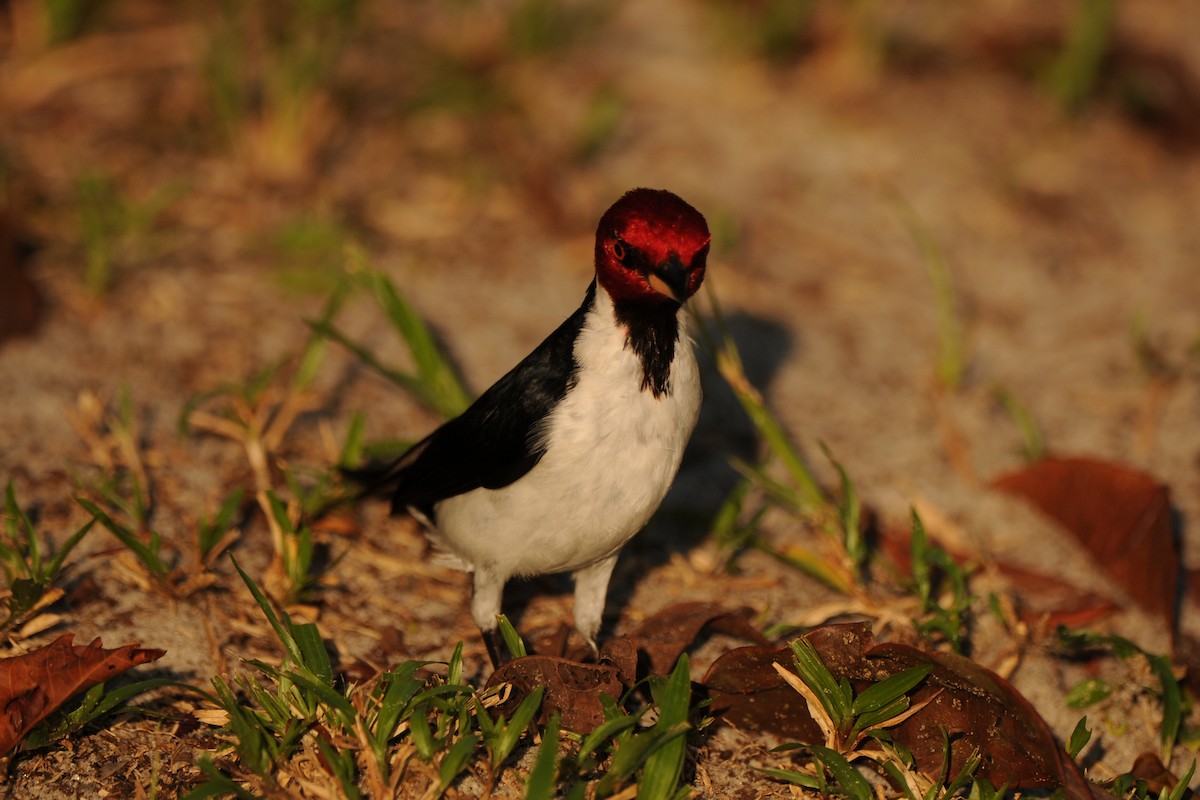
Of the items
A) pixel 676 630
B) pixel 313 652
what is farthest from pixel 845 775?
pixel 313 652

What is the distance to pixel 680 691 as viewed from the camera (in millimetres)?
2895

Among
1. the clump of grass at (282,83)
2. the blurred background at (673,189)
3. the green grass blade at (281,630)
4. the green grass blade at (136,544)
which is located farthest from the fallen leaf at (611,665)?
the clump of grass at (282,83)

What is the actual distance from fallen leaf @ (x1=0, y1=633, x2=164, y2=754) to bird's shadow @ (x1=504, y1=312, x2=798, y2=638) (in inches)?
51.2

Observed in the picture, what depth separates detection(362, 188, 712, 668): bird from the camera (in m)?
2.92

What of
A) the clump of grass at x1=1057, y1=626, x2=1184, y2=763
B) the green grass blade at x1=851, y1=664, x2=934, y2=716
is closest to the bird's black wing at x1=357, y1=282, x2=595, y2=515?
the green grass blade at x1=851, y1=664, x2=934, y2=716

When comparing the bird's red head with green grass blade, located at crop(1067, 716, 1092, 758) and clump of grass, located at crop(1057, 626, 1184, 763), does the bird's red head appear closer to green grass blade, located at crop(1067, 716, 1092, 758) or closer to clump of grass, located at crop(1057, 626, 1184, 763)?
green grass blade, located at crop(1067, 716, 1092, 758)

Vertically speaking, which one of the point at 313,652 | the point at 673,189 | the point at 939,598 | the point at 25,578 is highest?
the point at 673,189

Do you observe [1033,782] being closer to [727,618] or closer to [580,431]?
[727,618]

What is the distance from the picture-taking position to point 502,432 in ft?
10.3

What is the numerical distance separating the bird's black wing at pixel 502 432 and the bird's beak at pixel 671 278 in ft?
1.10

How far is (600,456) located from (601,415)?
106 millimetres

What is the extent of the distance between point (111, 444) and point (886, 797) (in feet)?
9.36

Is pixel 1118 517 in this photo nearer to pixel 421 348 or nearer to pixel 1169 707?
pixel 1169 707

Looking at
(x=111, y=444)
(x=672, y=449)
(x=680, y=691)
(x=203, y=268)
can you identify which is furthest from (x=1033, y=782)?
(x=203, y=268)
